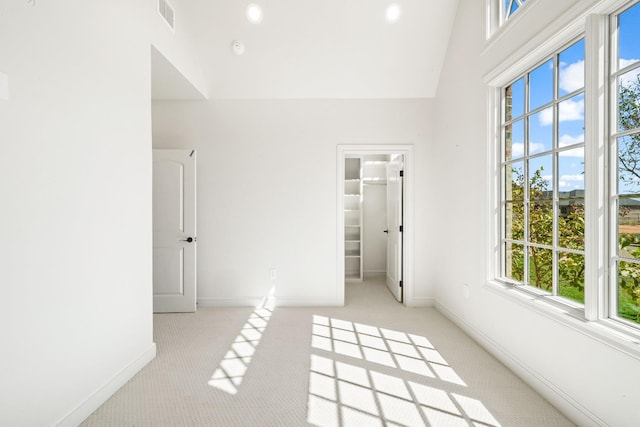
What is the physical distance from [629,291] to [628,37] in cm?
131

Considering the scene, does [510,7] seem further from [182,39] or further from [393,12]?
[182,39]

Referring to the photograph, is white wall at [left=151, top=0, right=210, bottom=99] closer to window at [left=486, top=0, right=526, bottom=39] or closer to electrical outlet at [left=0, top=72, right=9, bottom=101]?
electrical outlet at [left=0, top=72, right=9, bottom=101]

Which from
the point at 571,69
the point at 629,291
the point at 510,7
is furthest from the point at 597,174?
the point at 510,7

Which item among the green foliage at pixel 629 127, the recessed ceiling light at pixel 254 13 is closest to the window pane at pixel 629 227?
the green foliage at pixel 629 127

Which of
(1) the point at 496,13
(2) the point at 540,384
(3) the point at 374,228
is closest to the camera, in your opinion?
(2) the point at 540,384

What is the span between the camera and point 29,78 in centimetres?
155

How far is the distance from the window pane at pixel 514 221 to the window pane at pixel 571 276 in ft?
1.49

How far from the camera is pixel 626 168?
5.49 ft

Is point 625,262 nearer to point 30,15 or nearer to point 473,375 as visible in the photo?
point 473,375

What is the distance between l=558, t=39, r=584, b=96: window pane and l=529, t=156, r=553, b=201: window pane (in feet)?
1.48

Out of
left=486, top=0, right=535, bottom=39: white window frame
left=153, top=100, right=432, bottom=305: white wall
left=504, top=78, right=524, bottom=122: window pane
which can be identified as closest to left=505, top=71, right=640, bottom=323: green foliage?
left=504, top=78, right=524, bottom=122: window pane

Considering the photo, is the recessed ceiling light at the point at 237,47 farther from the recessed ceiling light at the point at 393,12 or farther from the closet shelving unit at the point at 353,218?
the closet shelving unit at the point at 353,218

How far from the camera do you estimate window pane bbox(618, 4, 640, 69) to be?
64.2 inches

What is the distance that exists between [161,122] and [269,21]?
70.3 inches
